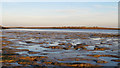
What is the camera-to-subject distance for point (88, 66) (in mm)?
8836

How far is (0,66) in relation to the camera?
9.10m

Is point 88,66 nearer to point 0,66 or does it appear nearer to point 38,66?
point 38,66

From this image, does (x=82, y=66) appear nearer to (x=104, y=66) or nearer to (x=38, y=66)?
(x=104, y=66)

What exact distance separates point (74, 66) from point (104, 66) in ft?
6.25

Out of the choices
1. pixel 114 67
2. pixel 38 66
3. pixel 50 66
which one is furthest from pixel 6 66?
pixel 114 67

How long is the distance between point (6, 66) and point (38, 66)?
2.08m

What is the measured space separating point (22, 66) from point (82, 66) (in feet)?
12.4

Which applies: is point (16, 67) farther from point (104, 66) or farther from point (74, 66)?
point (104, 66)

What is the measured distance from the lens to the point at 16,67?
875 cm

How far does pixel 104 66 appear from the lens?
8953mm

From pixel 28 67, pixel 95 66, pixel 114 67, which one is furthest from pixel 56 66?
pixel 114 67

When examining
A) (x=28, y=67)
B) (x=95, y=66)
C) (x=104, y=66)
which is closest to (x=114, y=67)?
(x=104, y=66)

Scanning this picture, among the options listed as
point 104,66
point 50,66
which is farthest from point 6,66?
point 104,66

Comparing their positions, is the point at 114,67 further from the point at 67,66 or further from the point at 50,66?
the point at 50,66
